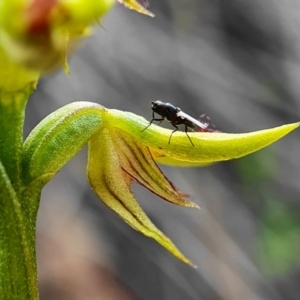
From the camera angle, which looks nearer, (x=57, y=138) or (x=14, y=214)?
(x=14, y=214)

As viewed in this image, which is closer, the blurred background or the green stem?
the green stem

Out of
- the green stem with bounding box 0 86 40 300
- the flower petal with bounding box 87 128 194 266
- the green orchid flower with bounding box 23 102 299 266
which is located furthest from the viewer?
the flower petal with bounding box 87 128 194 266

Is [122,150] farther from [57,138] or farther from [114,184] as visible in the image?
[57,138]

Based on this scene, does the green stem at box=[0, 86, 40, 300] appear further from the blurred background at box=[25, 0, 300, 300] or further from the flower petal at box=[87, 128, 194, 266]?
the blurred background at box=[25, 0, 300, 300]

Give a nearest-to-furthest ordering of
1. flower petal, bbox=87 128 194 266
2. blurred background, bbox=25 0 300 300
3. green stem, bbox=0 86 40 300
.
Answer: green stem, bbox=0 86 40 300 → flower petal, bbox=87 128 194 266 → blurred background, bbox=25 0 300 300

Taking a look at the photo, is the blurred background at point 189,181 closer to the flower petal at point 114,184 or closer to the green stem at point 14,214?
the flower petal at point 114,184

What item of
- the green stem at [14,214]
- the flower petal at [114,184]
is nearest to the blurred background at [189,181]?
the flower petal at [114,184]

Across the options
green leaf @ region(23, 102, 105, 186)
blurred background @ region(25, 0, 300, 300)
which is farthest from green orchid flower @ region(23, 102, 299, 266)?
blurred background @ region(25, 0, 300, 300)

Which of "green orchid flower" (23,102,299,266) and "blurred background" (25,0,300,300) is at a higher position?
"green orchid flower" (23,102,299,266)

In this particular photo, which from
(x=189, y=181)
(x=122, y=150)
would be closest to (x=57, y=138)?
(x=122, y=150)
